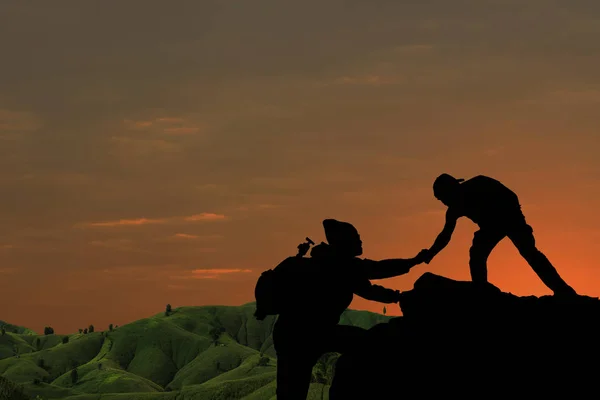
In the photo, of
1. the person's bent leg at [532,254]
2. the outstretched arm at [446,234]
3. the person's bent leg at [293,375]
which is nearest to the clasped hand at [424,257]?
the outstretched arm at [446,234]

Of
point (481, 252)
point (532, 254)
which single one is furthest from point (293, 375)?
point (532, 254)

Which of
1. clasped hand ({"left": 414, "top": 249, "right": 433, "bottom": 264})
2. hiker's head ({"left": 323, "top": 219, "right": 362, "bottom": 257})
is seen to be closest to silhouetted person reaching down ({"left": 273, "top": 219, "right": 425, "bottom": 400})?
hiker's head ({"left": 323, "top": 219, "right": 362, "bottom": 257})

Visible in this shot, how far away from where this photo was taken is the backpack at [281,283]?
629 inches

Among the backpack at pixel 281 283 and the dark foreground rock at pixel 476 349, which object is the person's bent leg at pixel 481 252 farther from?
the backpack at pixel 281 283

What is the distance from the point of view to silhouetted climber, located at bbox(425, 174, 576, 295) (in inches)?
648

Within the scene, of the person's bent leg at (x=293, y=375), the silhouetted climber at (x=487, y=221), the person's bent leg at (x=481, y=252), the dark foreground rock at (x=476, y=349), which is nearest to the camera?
the dark foreground rock at (x=476, y=349)

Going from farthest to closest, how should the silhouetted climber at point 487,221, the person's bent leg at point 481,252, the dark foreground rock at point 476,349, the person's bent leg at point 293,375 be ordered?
1. the person's bent leg at point 481,252
2. the silhouetted climber at point 487,221
3. the person's bent leg at point 293,375
4. the dark foreground rock at point 476,349

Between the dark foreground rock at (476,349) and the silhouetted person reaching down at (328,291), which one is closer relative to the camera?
the dark foreground rock at (476,349)

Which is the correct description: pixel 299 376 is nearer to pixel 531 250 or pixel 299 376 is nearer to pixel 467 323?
pixel 467 323

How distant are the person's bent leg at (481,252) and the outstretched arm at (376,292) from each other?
6.04 ft

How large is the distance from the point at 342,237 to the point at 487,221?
266 centimetres

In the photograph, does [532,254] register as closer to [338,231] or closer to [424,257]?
[424,257]

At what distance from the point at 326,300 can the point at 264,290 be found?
1.07 m

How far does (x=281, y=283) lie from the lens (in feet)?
52.5
